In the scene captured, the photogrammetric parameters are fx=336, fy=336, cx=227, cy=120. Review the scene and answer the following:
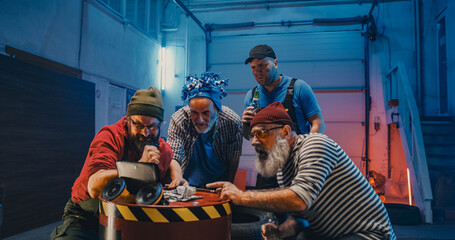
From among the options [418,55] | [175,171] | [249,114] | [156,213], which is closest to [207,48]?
[418,55]

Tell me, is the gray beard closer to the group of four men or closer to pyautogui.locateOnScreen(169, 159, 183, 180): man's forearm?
the group of four men

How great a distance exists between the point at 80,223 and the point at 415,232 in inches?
179

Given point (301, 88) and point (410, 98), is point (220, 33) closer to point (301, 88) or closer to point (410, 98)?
point (410, 98)

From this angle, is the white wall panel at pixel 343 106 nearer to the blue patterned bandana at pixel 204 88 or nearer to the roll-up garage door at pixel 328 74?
the roll-up garage door at pixel 328 74

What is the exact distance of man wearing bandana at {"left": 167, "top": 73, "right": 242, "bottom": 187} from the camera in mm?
2877

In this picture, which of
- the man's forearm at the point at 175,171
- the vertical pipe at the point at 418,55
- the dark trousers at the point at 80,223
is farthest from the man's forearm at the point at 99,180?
the vertical pipe at the point at 418,55

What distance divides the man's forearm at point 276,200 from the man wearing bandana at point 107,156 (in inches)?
22.3

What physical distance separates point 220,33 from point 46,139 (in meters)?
5.96

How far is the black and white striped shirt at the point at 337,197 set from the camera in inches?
69.6

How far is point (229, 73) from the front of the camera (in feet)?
31.0

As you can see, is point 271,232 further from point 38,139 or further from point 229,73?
point 229,73

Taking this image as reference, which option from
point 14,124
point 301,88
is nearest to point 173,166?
point 301,88

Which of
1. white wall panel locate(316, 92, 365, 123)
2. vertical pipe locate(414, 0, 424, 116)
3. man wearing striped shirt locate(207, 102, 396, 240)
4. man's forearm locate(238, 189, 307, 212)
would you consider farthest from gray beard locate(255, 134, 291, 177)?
vertical pipe locate(414, 0, 424, 116)

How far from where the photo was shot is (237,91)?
30.7 ft
